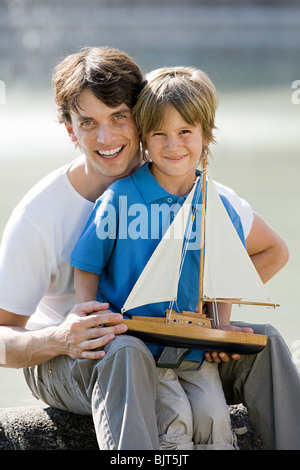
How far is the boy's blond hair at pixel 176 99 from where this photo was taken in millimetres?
1913

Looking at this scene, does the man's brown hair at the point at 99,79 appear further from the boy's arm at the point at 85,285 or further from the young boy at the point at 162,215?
the boy's arm at the point at 85,285

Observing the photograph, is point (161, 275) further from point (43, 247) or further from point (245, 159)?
point (245, 159)

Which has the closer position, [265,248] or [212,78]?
[265,248]

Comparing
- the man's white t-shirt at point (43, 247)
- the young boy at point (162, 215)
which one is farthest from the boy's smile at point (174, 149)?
the man's white t-shirt at point (43, 247)

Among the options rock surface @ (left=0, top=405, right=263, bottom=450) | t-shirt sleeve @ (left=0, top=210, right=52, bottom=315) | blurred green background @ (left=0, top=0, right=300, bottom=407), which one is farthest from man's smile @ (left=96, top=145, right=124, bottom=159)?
blurred green background @ (left=0, top=0, right=300, bottom=407)

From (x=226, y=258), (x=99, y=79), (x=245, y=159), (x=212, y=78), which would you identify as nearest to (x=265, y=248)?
(x=226, y=258)

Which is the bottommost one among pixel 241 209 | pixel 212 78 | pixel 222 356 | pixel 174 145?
pixel 222 356

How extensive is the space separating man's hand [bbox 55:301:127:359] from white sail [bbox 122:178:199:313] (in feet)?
0.23

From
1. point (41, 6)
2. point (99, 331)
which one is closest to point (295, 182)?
point (99, 331)

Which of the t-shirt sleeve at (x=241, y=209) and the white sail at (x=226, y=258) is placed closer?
the white sail at (x=226, y=258)

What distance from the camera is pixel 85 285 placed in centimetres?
191

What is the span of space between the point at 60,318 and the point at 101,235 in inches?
12.4

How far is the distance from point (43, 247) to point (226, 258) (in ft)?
1.51

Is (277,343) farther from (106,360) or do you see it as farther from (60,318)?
(60,318)
